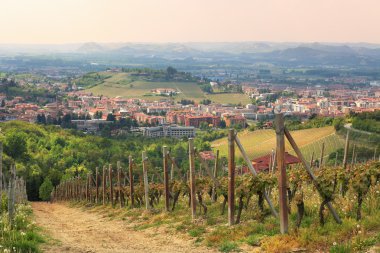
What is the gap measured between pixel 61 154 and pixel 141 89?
121 m

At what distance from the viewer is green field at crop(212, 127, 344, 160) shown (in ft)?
152

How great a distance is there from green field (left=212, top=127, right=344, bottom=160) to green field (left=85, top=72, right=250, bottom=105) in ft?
293

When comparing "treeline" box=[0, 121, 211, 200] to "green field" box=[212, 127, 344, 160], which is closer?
"treeline" box=[0, 121, 211, 200]

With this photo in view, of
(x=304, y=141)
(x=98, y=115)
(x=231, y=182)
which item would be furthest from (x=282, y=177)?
(x=98, y=115)

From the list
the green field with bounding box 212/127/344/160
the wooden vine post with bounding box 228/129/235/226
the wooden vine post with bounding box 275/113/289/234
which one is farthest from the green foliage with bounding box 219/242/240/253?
the green field with bounding box 212/127/344/160

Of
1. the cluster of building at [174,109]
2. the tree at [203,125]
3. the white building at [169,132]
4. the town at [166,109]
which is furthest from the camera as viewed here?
the tree at [203,125]

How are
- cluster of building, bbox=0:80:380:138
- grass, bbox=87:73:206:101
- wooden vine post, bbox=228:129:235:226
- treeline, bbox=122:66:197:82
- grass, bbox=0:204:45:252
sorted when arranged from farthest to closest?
treeline, bbox=122:66:197:82 < grass, bbox=87:73:206:101 < cluster of building, bbox=0:80:380:138 < wooden vine post, bbox=228:129:235:226 < grass, bbox=0:204:45:252

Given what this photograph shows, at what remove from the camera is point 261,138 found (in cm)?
6800

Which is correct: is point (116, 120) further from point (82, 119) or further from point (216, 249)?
point (216, 249)

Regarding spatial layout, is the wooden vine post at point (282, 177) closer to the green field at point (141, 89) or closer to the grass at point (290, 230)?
the grass at point (290, 230)

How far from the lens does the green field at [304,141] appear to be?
152ft

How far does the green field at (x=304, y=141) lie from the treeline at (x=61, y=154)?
664 cm

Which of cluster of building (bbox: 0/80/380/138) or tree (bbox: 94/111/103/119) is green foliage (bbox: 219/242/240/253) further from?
tree (bbox: 94/111/103/119)

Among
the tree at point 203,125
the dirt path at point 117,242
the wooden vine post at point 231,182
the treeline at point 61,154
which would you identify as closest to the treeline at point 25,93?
the tree at point 203,125
